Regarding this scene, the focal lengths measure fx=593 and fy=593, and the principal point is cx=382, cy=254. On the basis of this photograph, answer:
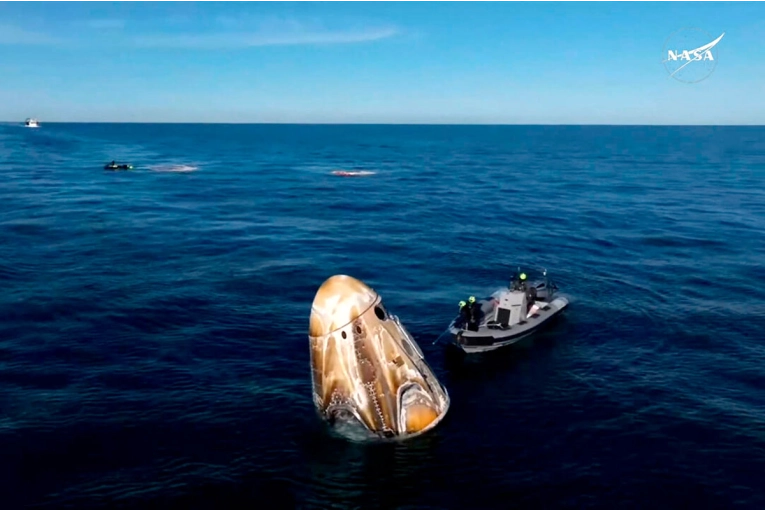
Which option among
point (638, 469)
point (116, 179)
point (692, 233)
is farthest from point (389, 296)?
point (116, 179)

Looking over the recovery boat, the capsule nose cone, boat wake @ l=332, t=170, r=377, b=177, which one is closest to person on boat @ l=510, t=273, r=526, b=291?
the recovery boat

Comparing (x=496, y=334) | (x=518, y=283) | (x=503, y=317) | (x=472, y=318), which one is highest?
(x=518, y=283)

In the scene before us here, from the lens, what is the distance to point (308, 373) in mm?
39750

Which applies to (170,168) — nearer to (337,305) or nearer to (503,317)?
(503,317)

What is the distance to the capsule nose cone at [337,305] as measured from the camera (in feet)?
89.9

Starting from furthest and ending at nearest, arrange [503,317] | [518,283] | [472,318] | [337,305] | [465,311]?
[518,283] < [503,317] < [465,311] < [472,318] < [337,305]

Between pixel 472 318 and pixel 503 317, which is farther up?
pixel 472 318

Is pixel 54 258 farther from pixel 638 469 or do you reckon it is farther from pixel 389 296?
pixel 638 469

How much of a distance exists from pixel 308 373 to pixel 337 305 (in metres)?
13.9

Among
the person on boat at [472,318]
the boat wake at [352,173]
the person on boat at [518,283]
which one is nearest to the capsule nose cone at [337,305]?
the person on boat at [472,318]

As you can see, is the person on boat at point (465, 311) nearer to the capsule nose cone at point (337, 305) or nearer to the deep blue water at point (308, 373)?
the deep blue water at point (308, 373)

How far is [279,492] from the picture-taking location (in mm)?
27750

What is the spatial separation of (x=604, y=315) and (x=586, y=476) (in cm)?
2493

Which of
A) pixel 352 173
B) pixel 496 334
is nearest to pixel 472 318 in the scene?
pixel 496 334
